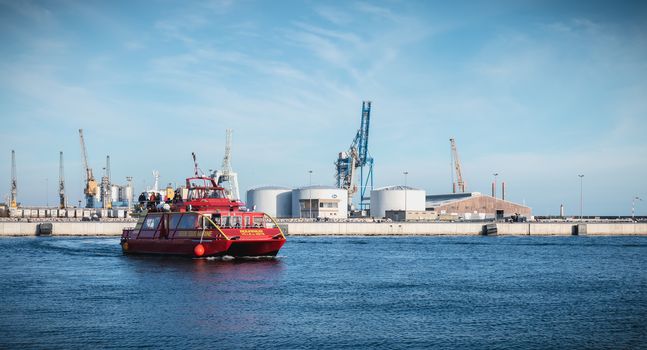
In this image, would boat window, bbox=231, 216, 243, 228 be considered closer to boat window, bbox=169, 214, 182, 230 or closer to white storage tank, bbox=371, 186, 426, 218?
boat window, bbox=169, 214, 182, 230

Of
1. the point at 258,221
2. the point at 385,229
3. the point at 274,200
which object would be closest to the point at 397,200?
the point at 274,200

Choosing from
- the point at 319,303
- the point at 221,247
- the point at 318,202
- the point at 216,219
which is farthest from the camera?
the point at 318,202

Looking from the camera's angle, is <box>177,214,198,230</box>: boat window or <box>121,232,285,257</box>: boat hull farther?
<box>177,214,198,230</box>: boat window

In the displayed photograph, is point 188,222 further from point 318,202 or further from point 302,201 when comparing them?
point 302,201

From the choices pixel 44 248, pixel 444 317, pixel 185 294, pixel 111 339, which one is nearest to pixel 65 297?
pixel 185 294

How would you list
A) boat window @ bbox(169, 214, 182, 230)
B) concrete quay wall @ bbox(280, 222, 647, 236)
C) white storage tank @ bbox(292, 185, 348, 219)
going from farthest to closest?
1. white storage tank @ bbox(292, 185, 348, 219)
2. concrete quay wall @ bbox(280, 222, 647, 236)
3. boat window @ bbox(169, 214, 182, 230)

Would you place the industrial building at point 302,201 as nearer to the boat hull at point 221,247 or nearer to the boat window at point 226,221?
the boat hull at point 221,247

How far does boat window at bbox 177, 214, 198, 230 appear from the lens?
239 ft

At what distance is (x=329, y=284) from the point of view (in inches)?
2088

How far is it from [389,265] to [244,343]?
39221mm

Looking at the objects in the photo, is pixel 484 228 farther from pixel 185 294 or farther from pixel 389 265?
pixel 185 294

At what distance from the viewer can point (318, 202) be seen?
594ft

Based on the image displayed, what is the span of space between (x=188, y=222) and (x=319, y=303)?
110 ft

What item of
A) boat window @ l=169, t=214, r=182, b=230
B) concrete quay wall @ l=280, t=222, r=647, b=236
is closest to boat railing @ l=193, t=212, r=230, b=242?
boat window @ l=169, t=214, r=182, b=230
